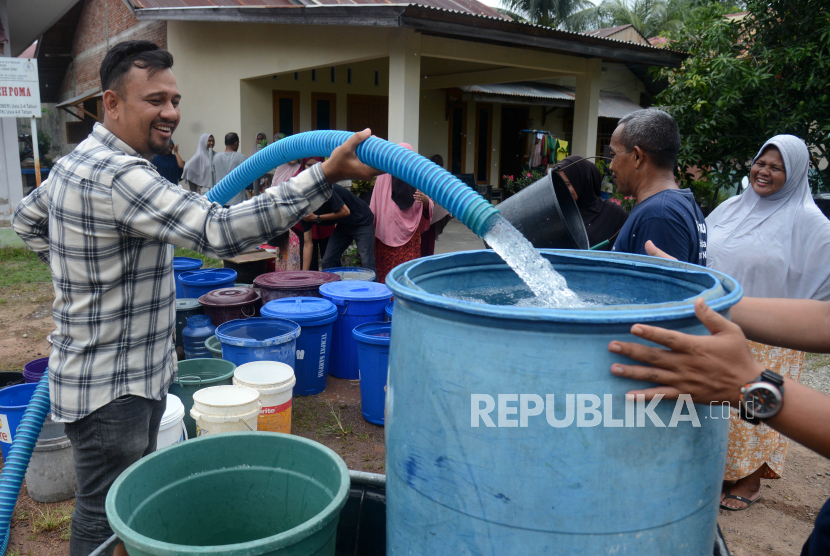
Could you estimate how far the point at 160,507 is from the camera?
1.76m

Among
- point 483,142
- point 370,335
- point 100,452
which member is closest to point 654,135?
point 370,335

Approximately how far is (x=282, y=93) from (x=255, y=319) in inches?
311

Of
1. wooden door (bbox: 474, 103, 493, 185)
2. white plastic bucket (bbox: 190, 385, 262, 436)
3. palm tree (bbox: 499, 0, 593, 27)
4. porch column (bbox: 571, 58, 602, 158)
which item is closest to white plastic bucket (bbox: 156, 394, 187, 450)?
white plastic bucket (bbox: 190, 385, 262, 436)

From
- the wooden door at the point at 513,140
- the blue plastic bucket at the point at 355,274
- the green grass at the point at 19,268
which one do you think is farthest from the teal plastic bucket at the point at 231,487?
the wooden door at the point at 513,140

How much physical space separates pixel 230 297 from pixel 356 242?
1590 mm

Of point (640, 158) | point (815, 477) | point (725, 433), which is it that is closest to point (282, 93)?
point (640, 158)

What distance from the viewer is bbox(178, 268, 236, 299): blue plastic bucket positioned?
212 inches

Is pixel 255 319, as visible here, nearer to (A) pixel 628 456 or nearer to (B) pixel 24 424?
(B) pixel 24 424

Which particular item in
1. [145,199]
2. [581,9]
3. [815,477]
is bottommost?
[815,477]

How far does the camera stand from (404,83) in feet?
24.5

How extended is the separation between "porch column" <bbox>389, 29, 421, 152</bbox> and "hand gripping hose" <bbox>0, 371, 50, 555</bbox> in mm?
5820

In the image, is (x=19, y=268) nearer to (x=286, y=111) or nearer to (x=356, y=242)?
(x=286, y=111)

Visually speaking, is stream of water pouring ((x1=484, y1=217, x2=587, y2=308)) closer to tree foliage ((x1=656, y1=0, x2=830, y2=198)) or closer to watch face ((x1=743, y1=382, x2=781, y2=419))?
watch face ((x1=743, y1=382, x2=781, y2=419))

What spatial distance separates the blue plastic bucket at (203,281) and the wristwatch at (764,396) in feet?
15.8
